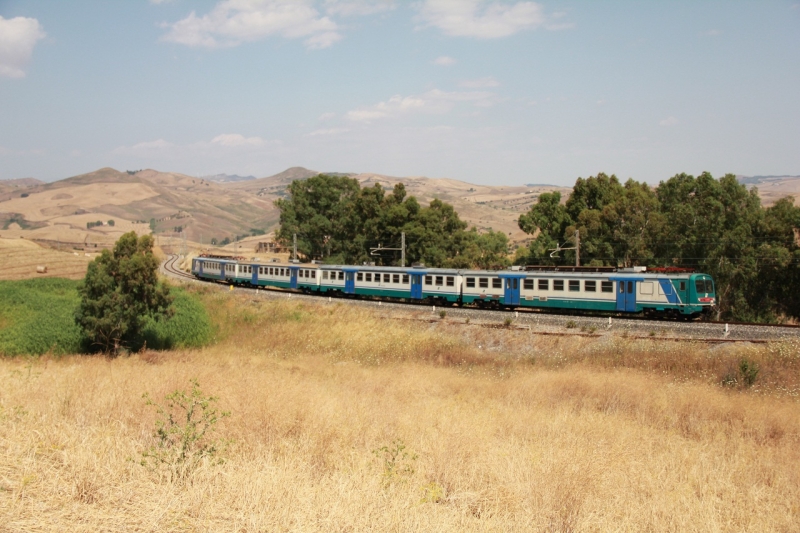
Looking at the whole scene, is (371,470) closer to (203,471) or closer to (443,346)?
(203,471)

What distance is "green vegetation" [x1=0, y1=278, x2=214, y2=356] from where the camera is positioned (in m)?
32.4

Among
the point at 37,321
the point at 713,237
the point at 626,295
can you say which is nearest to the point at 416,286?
the point at 626,295

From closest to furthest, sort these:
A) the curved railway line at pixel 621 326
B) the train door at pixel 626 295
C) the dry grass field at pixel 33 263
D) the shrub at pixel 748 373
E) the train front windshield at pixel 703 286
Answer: the shrub at pixel 748 373, the curved railway line at pixel 621 326, the train front windshield at pixel 703 286, the train door at pixel 626 295, the dry grass field at pixel 33 263

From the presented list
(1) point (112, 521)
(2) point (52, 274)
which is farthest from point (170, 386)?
(2) point (52, 274)

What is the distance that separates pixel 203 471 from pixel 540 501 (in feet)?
16.0

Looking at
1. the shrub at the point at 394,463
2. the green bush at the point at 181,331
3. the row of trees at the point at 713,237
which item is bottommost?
the green bush at the point at 181,331

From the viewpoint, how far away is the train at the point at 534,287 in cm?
3125

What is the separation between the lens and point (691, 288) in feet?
101

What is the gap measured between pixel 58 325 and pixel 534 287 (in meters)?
27.6

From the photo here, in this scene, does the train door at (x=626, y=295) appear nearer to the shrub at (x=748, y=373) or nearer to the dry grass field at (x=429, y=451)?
the dry grass field at (x=429, y=451)

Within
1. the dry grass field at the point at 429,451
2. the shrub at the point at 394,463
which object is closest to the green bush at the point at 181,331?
the dry grass field at the point at 429,451

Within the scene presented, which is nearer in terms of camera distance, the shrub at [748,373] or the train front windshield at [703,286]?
the shrub at [748,373]

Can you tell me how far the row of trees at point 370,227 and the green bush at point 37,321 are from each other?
104 feet

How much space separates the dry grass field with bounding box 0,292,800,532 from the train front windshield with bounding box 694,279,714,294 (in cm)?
645
